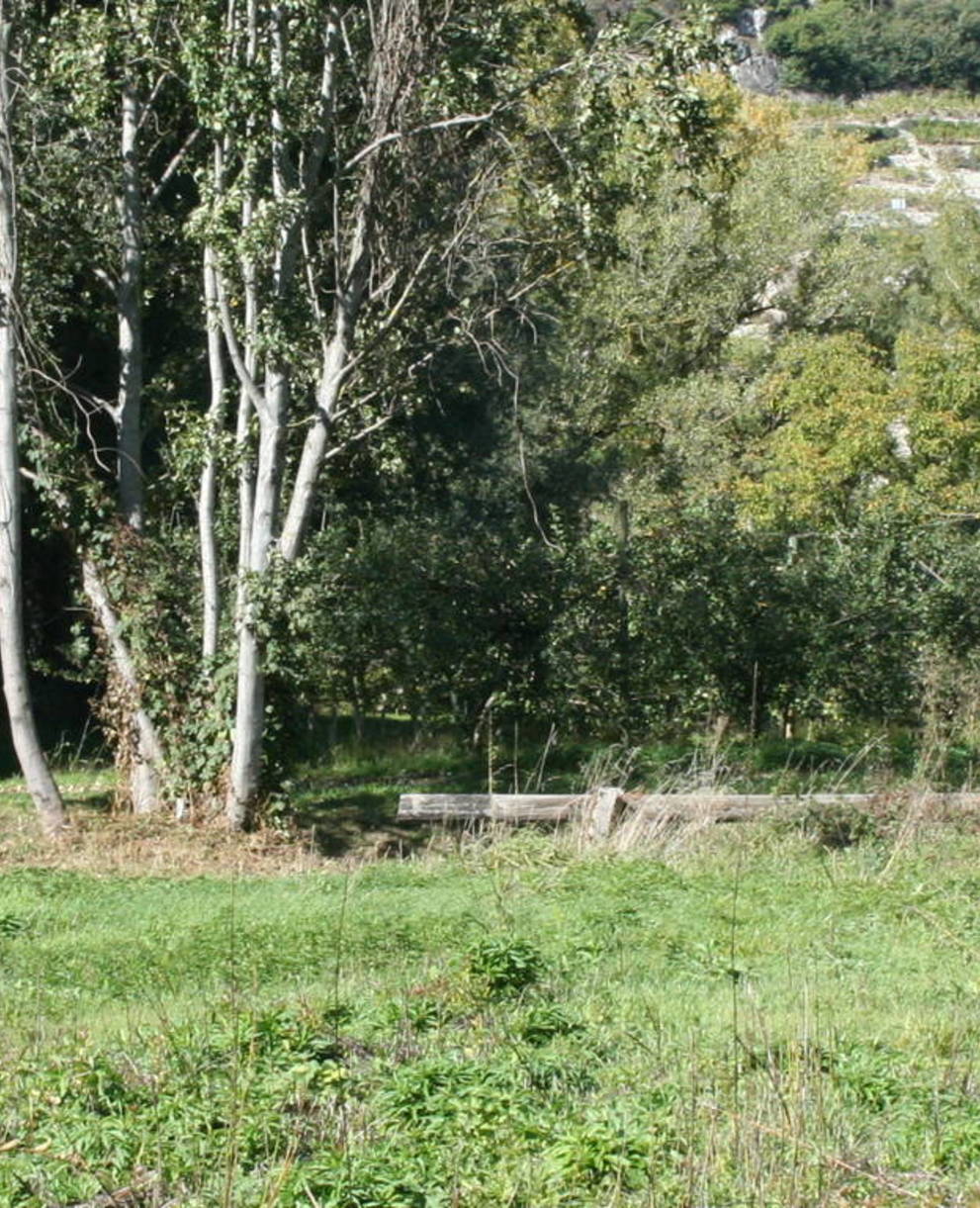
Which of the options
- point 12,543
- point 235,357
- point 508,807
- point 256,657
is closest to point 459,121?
point 235,357

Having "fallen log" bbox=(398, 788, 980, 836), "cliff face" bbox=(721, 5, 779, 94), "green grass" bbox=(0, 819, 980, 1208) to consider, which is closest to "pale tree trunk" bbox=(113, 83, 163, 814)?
"fallen log" bbox=(398, 788, 980, 836)

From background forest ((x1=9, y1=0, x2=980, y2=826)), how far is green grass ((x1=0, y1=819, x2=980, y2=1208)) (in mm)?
6511

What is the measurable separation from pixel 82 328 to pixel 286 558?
7782mm

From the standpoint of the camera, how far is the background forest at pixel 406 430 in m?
17.0

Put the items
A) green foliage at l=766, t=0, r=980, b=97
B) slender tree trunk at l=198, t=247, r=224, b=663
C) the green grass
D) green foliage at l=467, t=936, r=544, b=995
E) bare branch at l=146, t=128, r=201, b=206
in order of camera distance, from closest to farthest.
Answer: the green grass, green foliage at l=467, t=936, r=544, b=995, slender tree trunk at l=198, t=247, r=224, b=663, bare branch at l=146, t=128, r=201, b=206, green foliage at l=766, t=0, r=980, b=97

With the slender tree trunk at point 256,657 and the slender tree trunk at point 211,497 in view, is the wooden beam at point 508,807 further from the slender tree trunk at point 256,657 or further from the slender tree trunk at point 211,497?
the slender tree trunk at point 211,497

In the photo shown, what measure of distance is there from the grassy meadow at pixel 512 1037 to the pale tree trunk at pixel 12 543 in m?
3.74

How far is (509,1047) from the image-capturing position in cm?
723

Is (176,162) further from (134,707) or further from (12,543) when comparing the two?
(134,707)

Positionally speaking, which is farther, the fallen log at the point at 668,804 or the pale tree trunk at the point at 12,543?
the pale tree trunk at the point at 12,543

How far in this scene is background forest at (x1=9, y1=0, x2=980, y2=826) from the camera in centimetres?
1703

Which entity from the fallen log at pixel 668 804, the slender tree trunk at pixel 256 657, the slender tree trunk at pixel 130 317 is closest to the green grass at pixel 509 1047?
the fallen log at pixel 668 804

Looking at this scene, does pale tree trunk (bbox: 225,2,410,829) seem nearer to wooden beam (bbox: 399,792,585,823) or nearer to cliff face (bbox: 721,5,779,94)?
wooden beam (bbox: 399,792,585,823)

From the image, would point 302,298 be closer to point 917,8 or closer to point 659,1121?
point 659,1121
